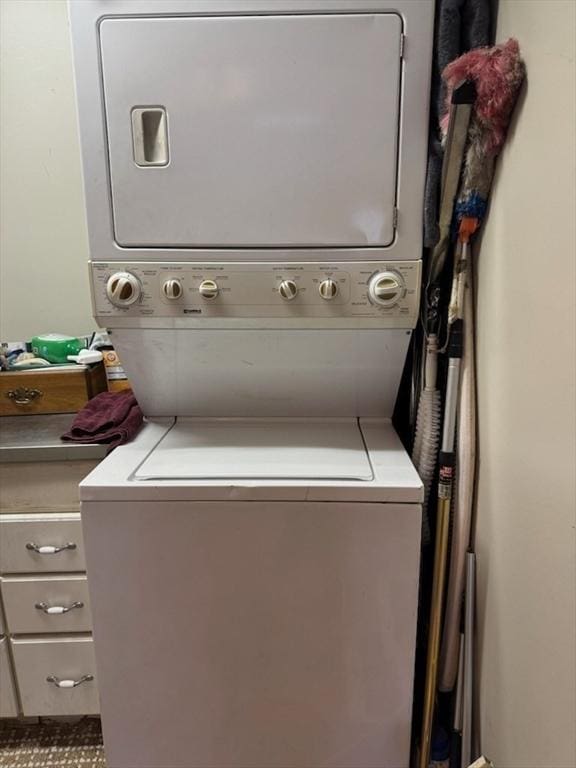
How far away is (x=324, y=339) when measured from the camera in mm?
1268

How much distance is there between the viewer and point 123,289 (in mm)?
1180

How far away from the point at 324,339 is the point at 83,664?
1212 millimetres

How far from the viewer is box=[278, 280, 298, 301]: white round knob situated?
1.18 metres

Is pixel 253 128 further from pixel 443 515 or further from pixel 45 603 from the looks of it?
pixel 45 603

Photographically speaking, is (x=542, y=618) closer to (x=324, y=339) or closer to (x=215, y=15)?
(x=324, y=339)

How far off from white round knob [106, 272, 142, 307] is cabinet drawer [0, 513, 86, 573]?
63 cm

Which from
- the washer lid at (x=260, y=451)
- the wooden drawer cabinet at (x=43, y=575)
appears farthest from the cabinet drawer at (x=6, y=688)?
the washer lid at (x=260, y=451)

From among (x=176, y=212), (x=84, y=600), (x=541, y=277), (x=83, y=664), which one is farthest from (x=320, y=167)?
(x=83, y=664)

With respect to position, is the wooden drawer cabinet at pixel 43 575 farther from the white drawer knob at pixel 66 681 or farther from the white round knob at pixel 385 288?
the white round knob at pixel 385 288

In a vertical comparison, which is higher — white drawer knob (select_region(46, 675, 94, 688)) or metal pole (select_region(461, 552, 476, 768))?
metal pole (select_region(461, 552, 476, 768))

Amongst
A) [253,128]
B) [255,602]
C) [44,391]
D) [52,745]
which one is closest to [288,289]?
[253,128]

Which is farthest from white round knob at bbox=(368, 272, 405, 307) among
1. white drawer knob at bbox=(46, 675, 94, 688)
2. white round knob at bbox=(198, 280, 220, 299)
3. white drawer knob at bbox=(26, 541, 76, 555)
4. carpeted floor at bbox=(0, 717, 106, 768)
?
carpeted floor at bbox=(0, 717, 106, 768)

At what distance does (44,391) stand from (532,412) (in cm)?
137

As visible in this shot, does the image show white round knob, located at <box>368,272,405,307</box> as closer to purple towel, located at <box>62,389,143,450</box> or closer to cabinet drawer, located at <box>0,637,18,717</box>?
purple towel, located at <box>62,389,143,450</box>
